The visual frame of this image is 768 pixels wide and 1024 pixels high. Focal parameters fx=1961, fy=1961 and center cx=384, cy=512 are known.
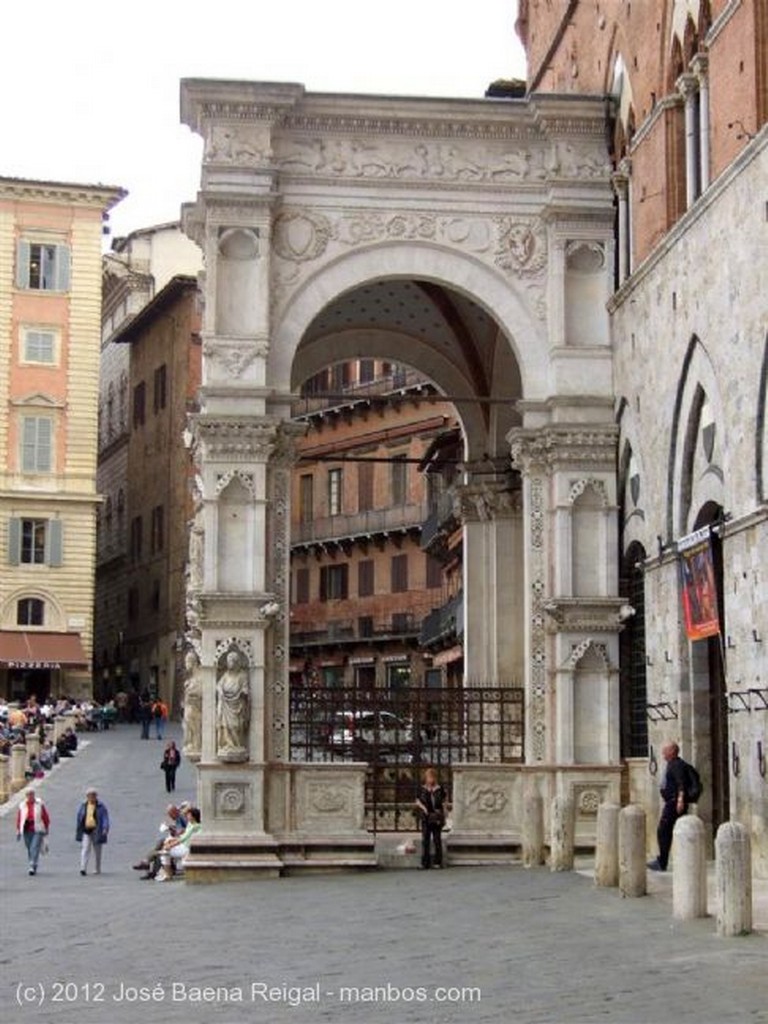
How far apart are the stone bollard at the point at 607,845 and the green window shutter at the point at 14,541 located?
53.1m

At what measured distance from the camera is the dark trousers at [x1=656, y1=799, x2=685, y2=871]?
2023 centimetres

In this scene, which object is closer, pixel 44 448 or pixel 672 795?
pixel 672 795

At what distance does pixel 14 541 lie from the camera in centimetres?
7125

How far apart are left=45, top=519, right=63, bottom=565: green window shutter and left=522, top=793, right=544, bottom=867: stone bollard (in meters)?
49.1

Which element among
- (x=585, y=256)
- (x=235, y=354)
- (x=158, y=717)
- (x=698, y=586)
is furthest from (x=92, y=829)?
(x=158, y=717)

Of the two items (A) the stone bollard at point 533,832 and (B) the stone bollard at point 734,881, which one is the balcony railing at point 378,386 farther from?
(B) the stone bollard at point 734,881

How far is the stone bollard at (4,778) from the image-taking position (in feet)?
138

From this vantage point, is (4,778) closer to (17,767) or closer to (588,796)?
(17,767)

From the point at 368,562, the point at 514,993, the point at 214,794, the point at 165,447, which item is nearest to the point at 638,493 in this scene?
the point at 214,794

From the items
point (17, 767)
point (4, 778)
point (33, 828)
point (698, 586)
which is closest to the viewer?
point (698, 586)

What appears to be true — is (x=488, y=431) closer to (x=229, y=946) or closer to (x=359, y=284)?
(x=359, y=284)

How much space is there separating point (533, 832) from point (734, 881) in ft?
29.9

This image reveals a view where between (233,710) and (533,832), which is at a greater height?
(233,710)

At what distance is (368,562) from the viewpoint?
71.9 m
